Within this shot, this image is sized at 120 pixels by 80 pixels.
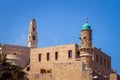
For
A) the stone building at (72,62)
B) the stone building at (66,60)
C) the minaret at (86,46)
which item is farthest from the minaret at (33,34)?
the minaret at (86,46)

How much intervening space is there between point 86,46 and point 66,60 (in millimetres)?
7707

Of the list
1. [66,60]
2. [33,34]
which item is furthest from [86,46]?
[33,34]

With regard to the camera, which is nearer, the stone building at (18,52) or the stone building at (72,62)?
the stone building at (72,62)

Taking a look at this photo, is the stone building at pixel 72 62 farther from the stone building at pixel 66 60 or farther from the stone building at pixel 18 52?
the stone building at pixel 18 52

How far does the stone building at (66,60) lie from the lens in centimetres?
4606

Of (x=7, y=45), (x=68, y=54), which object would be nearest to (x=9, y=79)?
(x=68, y=54)

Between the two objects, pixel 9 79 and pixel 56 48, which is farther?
pixel 56 48

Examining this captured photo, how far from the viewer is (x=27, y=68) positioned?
2315 inches

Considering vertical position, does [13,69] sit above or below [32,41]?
below

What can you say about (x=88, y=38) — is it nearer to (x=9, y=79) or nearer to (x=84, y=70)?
(x=84, y=70)

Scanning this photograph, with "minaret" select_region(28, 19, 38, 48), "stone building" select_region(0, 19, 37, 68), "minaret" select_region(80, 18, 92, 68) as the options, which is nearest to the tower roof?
"minaret" select_region(80, 18, 92, 68)

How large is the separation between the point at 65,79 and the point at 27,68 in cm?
1350

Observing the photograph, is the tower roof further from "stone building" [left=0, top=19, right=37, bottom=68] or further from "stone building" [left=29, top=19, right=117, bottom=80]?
"stone building" [left=0, top=19, right=37, bottom=68]

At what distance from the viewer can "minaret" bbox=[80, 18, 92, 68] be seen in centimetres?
4734
